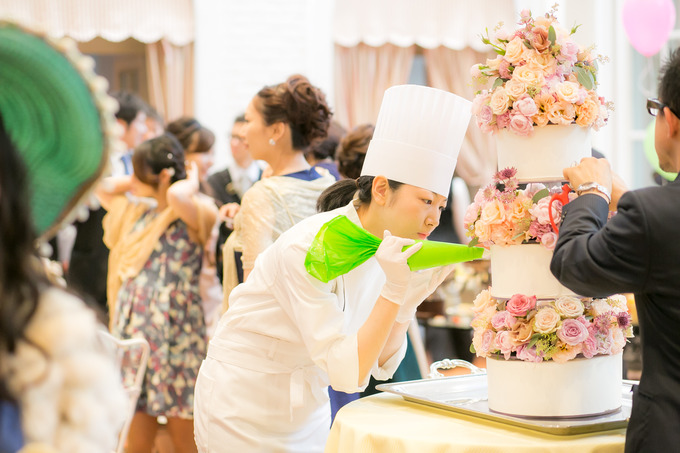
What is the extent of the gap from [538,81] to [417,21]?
242 inches

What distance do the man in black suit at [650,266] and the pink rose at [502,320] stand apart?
277 millimetres

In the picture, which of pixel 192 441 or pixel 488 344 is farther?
pixel 192 441

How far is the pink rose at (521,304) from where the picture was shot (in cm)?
189

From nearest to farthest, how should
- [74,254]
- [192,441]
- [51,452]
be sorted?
[51,452]
[192,441]
[74,254]

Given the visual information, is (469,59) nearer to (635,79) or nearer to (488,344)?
(635,79)

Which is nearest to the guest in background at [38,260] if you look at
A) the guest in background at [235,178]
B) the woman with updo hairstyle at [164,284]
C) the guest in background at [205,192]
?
the guest in background at [205,192]

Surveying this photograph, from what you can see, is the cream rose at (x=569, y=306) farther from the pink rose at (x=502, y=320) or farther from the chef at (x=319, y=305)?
the chef at (x=319, y=305)

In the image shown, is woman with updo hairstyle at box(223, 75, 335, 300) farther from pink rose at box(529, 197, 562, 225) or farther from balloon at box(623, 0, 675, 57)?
balloon at box(623, 0, 675, 57)

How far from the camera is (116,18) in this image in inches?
286

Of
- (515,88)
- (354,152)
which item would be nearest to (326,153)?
(354,152)

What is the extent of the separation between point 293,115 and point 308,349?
1243 millimetres

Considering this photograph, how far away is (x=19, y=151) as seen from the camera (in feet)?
3.42

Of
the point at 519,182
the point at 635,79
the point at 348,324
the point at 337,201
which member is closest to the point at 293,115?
the point at 337,201

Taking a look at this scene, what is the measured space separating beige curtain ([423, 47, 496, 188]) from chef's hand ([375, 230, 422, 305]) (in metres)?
6.10
